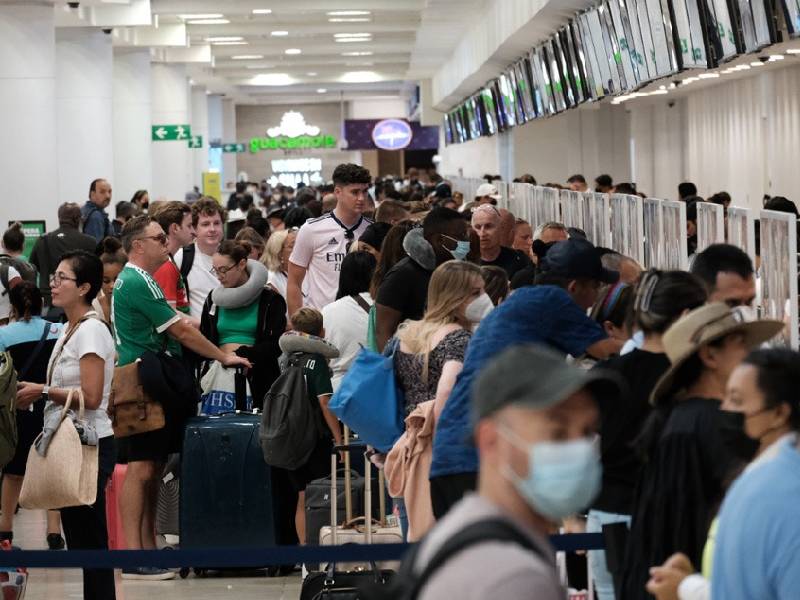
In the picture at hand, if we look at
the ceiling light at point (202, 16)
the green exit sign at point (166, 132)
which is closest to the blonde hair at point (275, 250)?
the ceiling light at point (202, 16)

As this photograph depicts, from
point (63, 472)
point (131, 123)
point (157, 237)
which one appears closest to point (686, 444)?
point (63, 472)

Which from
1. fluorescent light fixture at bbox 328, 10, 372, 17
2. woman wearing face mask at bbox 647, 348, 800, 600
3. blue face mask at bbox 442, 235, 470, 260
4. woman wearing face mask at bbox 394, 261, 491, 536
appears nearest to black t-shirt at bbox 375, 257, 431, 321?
blue face mask at bbox 442, 235, 470, 260

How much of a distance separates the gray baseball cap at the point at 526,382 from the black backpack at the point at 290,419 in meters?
4.77

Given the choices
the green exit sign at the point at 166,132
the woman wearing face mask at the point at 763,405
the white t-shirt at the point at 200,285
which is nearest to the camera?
the woman wearing face mask at the point at 763,405

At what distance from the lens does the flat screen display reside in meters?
7.05

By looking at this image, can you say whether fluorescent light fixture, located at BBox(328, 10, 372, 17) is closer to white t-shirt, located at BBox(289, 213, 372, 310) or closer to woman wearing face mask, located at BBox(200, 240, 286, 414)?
white t-shirt, located at BBox(289, 213, 372, 310)

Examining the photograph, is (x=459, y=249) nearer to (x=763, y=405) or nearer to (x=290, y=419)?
(x=290, y=419)

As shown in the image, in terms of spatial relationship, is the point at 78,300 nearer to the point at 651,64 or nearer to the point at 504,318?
the point at 504,318

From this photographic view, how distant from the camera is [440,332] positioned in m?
5.34

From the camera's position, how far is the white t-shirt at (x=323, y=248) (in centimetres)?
861

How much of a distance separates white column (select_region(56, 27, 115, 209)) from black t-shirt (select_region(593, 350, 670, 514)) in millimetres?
19439

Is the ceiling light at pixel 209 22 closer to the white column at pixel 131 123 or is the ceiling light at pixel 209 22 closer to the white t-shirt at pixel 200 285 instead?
the white column at pixel 131 123

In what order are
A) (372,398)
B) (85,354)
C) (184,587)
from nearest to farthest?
(372,398)
(85,354)
(184,587)

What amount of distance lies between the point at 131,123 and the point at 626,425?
85.5ft
